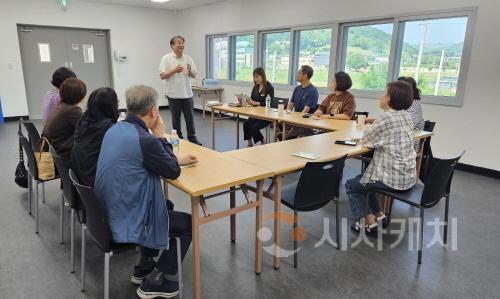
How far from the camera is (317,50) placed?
6102 millimetres

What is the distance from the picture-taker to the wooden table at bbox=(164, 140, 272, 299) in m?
1.69

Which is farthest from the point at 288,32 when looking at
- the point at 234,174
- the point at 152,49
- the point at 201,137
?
the point at 234,174

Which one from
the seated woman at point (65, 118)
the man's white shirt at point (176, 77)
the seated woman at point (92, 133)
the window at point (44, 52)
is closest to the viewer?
the seated woman at point (92, 133)

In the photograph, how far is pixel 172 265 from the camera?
1.86 meters

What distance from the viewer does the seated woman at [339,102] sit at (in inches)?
149

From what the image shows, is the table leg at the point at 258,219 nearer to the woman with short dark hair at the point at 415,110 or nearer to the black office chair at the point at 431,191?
the black office chair at the point at 431,191

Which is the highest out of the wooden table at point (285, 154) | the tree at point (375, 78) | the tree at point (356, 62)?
the tree at point (356, 62)

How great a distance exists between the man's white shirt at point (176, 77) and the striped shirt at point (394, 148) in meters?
3.13

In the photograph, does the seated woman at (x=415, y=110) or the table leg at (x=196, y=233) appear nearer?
the table leg at (x=196, y=233)

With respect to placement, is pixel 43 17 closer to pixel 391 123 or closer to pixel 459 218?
pixel 391 123

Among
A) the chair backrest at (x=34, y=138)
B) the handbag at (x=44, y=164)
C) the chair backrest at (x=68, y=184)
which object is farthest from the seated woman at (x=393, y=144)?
the chair backrest at (x=34, y=138)

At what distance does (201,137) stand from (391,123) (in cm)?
421

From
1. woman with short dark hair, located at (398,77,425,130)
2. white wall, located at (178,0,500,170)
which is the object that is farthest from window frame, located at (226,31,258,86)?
woman with short dark hair, located at (398,77,425,130)

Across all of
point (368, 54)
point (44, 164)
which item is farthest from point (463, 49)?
point (44, 164)
